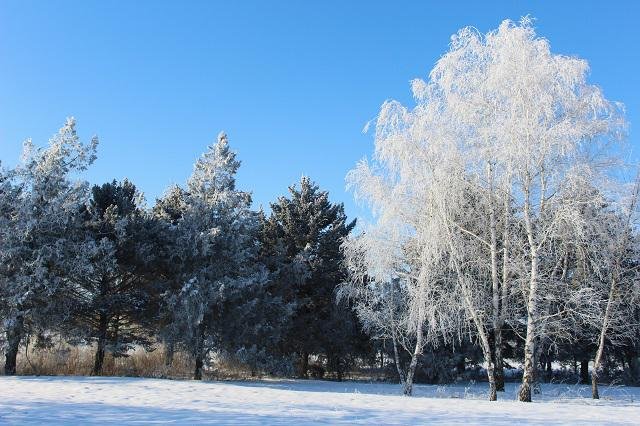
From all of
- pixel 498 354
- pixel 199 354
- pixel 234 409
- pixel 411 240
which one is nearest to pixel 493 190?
pixel 411 240

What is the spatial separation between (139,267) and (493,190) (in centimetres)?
1473

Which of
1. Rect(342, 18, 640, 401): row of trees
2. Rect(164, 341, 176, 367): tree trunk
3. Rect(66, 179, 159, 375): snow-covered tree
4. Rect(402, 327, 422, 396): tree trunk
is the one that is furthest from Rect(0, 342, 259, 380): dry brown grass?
Rect(342, 18, 640, 401): row of trees

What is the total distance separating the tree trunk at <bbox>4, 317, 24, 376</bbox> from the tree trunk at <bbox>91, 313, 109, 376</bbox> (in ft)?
9.85

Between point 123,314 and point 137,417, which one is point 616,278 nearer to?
point 137,417

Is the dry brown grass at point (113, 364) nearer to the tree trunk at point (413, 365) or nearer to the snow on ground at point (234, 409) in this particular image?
the snow on ground at point (234, 409)

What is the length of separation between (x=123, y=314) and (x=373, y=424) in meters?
16.8

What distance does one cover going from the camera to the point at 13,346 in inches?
731

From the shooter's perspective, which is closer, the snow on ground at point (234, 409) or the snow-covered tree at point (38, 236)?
the snow on ground at point (234, 409)

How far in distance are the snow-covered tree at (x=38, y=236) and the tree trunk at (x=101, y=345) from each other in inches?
92.7

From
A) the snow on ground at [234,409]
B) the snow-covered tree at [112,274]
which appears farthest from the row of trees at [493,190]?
the snow-covered tree at [112,274]

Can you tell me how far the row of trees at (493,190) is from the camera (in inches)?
594

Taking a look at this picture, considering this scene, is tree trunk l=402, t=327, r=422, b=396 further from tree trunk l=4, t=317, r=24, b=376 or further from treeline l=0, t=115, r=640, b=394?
tree trunk l=4, t=317, r=24, b=376

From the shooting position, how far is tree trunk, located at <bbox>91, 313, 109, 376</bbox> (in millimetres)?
20859

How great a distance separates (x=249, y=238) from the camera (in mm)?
24000
